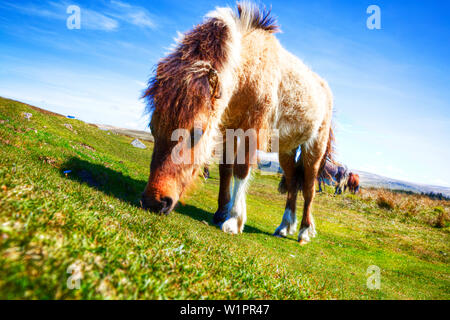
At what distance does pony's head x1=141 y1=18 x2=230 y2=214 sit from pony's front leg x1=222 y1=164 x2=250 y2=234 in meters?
1.73

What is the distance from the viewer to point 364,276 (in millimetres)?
6125

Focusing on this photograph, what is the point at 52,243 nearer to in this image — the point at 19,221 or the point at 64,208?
the point at 19,221

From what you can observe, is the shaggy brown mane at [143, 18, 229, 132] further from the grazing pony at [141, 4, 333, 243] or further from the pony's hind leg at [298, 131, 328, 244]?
the pony's hind leg at [298, 131, 328, 244]

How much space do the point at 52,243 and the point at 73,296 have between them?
47 cm

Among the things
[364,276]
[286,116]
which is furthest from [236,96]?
[364,276]

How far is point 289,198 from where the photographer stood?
28.5 feet

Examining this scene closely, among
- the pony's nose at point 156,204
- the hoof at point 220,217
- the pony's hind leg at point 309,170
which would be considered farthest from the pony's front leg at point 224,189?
the pony's nose at point 156,204

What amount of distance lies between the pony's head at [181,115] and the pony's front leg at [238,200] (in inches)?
68.2

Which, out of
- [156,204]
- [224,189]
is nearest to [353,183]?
[224,189]

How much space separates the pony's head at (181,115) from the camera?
386 cm

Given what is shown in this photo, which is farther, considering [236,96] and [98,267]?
[236,96]

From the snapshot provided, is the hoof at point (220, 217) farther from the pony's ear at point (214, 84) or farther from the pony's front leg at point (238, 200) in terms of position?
the pony's ear at point (214, 84)

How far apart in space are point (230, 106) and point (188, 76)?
1.55m
